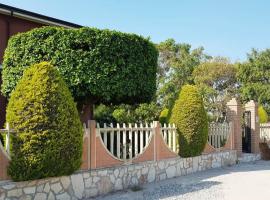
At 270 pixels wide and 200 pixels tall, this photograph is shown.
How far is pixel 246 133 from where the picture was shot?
59.1 feet

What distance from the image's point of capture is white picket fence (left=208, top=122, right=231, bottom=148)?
14.5 metres

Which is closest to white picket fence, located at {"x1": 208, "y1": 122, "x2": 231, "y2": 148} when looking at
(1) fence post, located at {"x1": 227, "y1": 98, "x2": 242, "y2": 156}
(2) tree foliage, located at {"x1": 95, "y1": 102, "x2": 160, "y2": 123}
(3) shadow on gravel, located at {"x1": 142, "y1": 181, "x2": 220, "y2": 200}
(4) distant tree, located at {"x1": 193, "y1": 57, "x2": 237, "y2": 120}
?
(1) fence post, located at {"x1": 227, "y1": 98, "x2": 242, "y2": 156}

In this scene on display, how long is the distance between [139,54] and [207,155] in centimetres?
481

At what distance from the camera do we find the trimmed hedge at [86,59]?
34.6 feet

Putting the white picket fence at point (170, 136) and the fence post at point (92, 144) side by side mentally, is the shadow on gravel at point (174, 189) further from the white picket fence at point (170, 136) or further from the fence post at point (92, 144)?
the white picket fence at point (170, 136)

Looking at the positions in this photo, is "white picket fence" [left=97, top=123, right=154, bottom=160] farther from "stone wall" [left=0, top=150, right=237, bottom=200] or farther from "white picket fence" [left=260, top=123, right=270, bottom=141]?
"white picket fence" [left=260, top=123, right=270, bottom=141]

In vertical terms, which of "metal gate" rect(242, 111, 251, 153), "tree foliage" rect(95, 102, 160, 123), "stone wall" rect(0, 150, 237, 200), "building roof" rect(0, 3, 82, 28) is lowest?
"stone wall" rect(0, 150, 237, 200)

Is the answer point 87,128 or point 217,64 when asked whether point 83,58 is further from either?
point 217,64

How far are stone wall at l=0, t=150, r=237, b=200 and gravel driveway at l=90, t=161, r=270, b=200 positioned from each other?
266 millimetres

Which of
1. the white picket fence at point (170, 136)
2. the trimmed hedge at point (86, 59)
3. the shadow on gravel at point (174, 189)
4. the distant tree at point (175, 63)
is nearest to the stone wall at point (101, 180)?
the white picket fence at point (170, 136)

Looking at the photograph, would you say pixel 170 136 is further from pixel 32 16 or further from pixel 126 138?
pixel 32 16

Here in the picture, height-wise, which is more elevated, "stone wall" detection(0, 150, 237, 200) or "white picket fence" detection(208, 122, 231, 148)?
"white picket fence" detection(208, 122, 231, 148)

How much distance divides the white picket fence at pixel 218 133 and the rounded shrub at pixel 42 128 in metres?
7.64

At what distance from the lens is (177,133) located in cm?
1248
